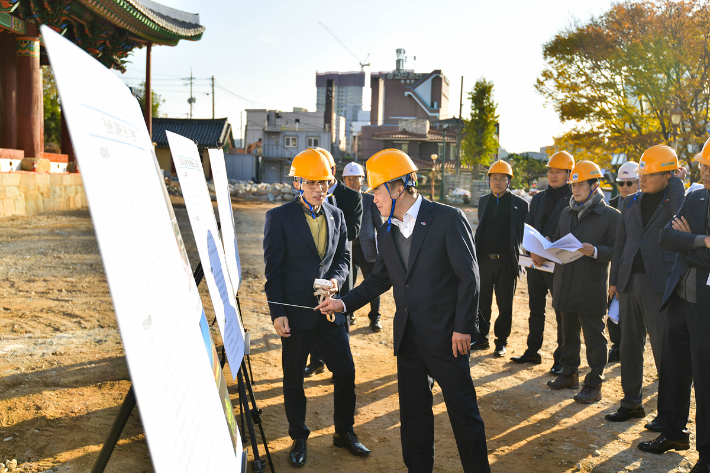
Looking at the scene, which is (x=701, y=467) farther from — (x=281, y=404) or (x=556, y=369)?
(x=281, y=404)

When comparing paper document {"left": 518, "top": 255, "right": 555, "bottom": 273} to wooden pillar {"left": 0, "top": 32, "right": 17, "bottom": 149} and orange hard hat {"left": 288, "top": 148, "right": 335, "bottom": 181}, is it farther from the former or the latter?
wooden pillar {"left": 0, "top": 32, "right": 17, "bottom": 149}

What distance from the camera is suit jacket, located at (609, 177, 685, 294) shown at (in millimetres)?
4113

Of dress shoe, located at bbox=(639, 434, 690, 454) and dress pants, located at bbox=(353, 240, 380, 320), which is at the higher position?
dress pants, located at bbox=(353, 240, 380, 320)

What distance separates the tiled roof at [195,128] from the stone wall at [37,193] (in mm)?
21646

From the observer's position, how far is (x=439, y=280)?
3.08m

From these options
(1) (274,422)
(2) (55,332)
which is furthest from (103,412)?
(2) (55,332)

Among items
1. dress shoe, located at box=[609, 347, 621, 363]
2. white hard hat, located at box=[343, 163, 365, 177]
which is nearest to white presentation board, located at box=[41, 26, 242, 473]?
white hard hat, located at box=[343, 163, 365, 177]

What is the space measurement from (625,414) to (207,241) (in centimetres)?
388

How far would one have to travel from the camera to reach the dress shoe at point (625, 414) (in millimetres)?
4355

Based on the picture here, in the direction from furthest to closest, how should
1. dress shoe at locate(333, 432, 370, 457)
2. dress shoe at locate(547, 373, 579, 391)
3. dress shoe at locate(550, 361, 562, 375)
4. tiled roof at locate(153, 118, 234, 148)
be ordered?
tiled roof at locate(153, 118, 234, 148)
dress shoe at locate(550, 361, 562, 375)
dress shoe at locate(547, 373, 579, 391)
dress shoe at locate(333, 432, 370, 457)

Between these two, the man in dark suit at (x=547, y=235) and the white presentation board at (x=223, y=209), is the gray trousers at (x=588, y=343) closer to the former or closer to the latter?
the man in dark suit at (x=547, y=235)

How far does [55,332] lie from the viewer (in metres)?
5.70

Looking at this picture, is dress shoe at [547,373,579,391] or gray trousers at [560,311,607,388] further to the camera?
dress shoe at [547,373,579,391]

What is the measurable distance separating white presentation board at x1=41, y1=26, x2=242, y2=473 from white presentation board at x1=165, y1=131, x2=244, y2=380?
30.4 inches
